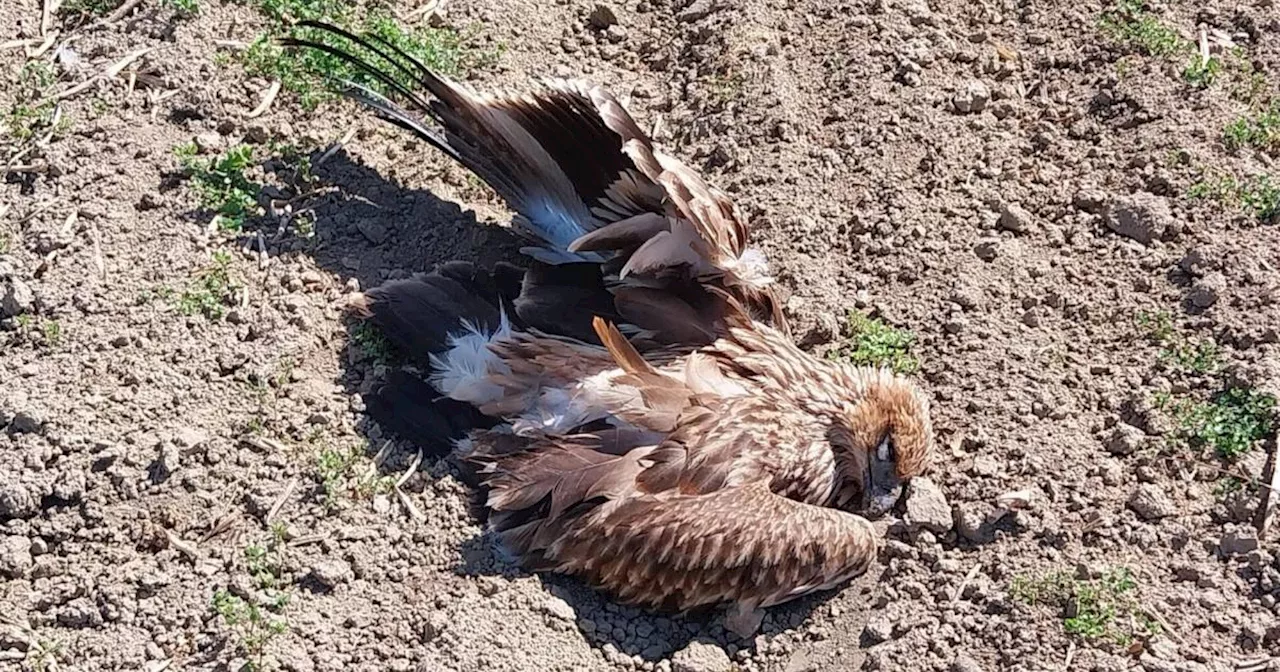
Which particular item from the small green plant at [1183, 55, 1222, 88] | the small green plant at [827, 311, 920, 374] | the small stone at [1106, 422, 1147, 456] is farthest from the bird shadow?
the small green plant at [1183, 55, 1222, 88]

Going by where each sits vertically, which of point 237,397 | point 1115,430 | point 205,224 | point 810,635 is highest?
point 205,224

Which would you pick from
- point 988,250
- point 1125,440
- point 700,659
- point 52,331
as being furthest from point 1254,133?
point 52,331

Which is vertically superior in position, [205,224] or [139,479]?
[205,224]

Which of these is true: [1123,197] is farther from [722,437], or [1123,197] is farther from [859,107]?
[722,437]

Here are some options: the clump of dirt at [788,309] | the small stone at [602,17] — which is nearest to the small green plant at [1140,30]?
the clump of dirt at [788,309]

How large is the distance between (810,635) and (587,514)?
83 cm

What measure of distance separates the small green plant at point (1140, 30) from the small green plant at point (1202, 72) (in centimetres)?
11

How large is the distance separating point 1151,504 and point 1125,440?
0.29 meters

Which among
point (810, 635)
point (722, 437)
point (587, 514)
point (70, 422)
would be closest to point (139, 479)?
point (70, 422)

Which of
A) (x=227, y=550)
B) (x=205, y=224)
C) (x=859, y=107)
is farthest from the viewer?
(x=859, y=107)

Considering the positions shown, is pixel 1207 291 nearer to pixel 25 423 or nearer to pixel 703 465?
pixel 703 465

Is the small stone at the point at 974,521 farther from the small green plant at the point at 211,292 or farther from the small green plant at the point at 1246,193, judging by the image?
the small green plant at the point at 211,292

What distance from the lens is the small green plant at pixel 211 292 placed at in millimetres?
5352

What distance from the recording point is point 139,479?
4918mm
